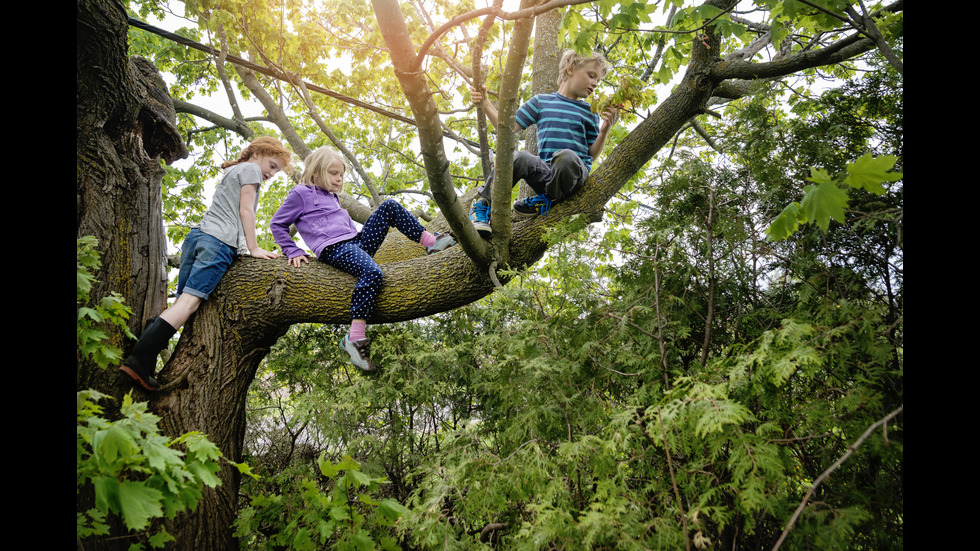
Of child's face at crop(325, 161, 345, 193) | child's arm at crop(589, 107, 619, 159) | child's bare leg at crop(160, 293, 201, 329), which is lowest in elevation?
child's bare leg at crop(160, 293, 201, 329)

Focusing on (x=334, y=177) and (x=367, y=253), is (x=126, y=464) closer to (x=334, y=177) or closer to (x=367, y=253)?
(x=367, y=253)

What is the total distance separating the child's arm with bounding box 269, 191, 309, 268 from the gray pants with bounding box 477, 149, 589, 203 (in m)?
1.39

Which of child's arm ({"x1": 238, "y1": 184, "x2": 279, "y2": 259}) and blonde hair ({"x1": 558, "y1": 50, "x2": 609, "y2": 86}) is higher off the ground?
blonde hair ({"x1": 558, "y1": 50, "x2": 609, "y2": 86})

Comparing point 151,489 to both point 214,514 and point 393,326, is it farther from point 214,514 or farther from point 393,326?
point 393,326

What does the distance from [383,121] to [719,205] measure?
660 centimetres

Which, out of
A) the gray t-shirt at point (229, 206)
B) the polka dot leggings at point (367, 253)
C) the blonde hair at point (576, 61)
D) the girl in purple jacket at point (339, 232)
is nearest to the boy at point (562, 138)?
the blonde hair at point (576, 61)

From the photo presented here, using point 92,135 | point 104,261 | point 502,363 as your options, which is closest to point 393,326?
point 502,363

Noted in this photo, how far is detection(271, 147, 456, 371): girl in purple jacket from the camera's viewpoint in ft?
10.5

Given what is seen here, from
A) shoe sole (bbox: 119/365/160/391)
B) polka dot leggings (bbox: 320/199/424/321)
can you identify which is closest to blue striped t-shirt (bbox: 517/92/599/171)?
polka dot leggings (bbox: 320/199/424/321)

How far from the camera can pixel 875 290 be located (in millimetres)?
1787

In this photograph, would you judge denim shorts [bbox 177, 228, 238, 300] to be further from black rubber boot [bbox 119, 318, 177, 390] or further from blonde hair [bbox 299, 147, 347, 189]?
blonde hair [bbox 299, 147, 347, 189]

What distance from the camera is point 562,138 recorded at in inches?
131

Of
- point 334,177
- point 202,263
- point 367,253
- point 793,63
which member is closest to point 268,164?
point 334,177
